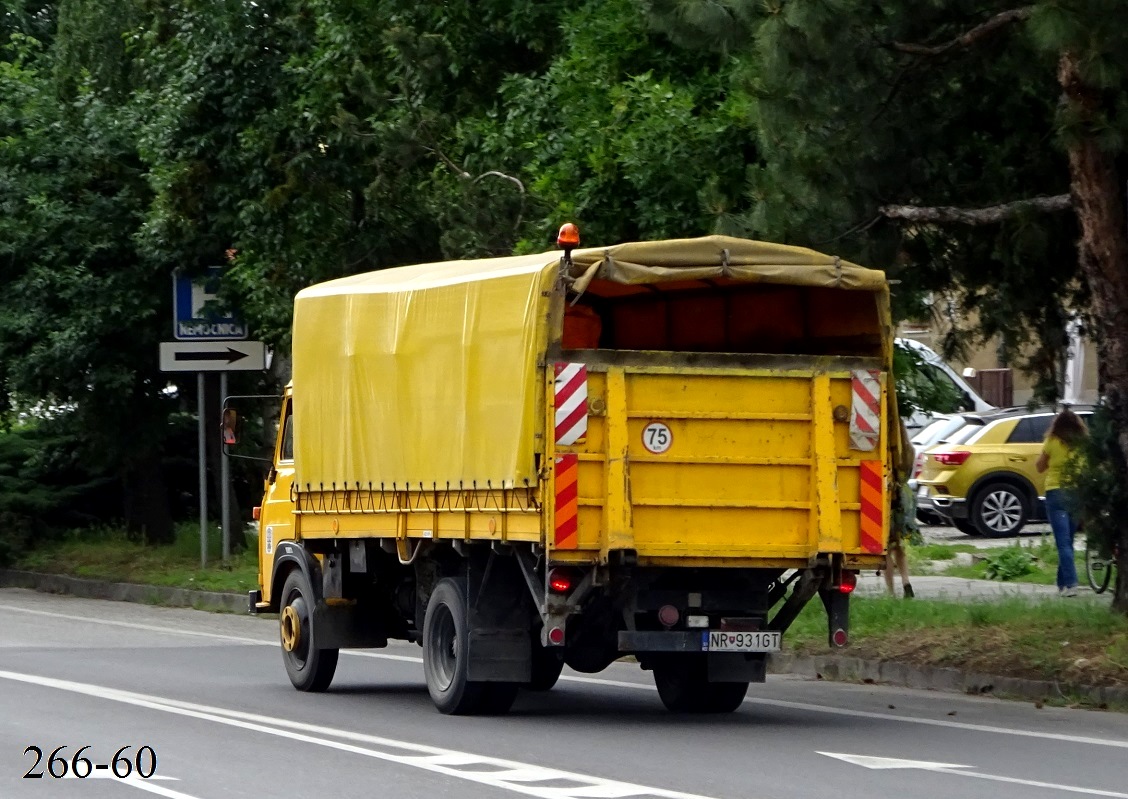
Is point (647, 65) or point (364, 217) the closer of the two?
point (647, 65)

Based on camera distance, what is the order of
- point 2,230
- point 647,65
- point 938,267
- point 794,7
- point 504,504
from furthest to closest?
point 2,230, point 647,65, point 938,267, point 794,7, point 504,504

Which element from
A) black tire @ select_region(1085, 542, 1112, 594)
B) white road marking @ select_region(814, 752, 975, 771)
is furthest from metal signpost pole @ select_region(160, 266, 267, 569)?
white road marking @ select_region(814, 752, 975, 771)

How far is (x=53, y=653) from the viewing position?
56.1 feet

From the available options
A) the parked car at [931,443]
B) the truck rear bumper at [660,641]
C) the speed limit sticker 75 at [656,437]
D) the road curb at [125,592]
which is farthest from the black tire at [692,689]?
the parked car at [931,443]

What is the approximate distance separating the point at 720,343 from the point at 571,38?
608 cm

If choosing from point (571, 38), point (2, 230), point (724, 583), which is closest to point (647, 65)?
point (571, 38)

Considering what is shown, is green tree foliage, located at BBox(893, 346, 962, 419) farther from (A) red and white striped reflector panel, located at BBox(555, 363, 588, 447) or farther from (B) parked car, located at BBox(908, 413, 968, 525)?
(B) parked car, located at BBox(908, 413, 968, 525)

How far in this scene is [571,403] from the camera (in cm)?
1152

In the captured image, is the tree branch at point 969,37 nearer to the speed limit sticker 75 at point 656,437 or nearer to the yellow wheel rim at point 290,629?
the speed limit sticker 75 at point 656,437

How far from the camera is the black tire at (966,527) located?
28844 mm

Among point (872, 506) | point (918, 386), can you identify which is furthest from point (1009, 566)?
point (872, 506)

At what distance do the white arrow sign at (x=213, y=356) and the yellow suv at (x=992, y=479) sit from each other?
10205 mm

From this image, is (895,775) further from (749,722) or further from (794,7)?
(794,7)

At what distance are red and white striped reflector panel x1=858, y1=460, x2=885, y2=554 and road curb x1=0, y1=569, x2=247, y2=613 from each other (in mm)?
12434
